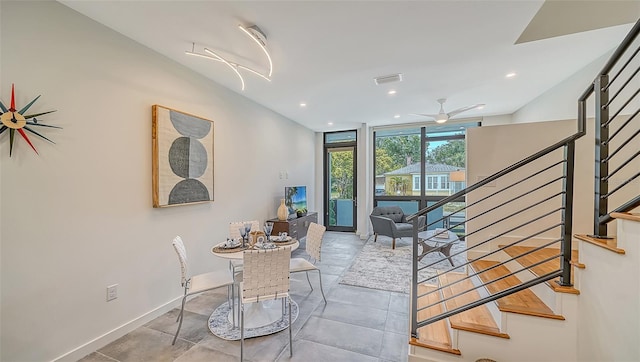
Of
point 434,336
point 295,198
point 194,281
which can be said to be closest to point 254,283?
point 194,281

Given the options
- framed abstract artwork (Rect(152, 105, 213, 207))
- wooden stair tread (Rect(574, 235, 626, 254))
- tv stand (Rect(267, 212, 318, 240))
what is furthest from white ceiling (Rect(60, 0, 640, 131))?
tv stand (Rect(267, 212, 318, 240))

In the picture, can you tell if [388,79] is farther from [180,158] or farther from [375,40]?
[180,158]

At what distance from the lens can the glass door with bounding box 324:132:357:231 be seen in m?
7.16

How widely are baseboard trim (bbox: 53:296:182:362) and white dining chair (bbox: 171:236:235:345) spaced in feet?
0.94

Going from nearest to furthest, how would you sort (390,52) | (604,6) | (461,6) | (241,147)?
1. (461,6)
2. (604,6)
3. (390,52)
4. (241,147)

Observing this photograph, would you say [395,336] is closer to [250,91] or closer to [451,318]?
[451,318]

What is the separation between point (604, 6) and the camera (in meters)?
2.27

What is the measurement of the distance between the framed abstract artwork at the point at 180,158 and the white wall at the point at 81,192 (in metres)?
0.10

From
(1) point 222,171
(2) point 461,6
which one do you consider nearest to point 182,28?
(1) point 222,171

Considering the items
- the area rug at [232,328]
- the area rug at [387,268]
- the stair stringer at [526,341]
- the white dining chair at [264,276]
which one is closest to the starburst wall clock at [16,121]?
the white dining chair at [264,276]

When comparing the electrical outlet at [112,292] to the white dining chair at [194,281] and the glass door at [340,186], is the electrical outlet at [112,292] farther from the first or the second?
the glass door at [340,186]

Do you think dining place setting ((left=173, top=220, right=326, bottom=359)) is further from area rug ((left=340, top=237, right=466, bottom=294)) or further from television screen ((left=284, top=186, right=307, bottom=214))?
Result: television screen ((left=284, top=186, right=307, bottom=214))

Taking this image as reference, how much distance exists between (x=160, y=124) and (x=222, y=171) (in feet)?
3.74

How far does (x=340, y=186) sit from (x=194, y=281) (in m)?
5.21
